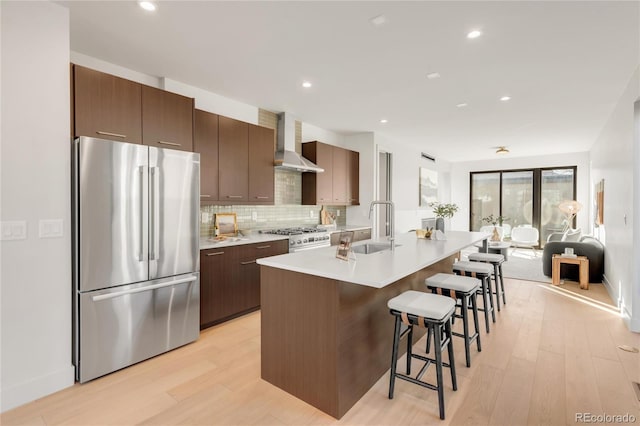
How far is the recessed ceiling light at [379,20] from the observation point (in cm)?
229

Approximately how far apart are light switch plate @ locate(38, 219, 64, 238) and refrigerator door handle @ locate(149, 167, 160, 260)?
0.57 metres

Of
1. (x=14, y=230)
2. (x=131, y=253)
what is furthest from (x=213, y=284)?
(x=14, y=230)

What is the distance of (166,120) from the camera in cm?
289

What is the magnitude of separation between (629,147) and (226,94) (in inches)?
175

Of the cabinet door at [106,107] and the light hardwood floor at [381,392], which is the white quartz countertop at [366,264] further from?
the cabinet door at [106,107]

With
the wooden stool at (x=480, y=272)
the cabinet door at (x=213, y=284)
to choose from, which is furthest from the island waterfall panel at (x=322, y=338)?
the wooden stool at (x=480, y=272)

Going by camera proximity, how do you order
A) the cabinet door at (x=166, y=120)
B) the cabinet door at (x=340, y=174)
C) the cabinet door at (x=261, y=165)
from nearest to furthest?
the cabinet door at (x=166, y=120)
the cabinet door at (x=261, y=165)
the cabinet door at (x=340, y=174)

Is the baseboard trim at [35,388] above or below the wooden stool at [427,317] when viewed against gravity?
below

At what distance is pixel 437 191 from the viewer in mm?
9094

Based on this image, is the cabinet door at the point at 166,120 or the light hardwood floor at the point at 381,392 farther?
the cabinet door at the point at 166,120

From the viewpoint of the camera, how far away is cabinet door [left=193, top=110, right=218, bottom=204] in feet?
11.3

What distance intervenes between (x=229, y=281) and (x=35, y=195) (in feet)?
5.79

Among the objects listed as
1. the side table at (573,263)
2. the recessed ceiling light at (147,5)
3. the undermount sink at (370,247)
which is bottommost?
the side table at (573,263)

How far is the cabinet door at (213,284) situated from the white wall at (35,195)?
108 centimetres
